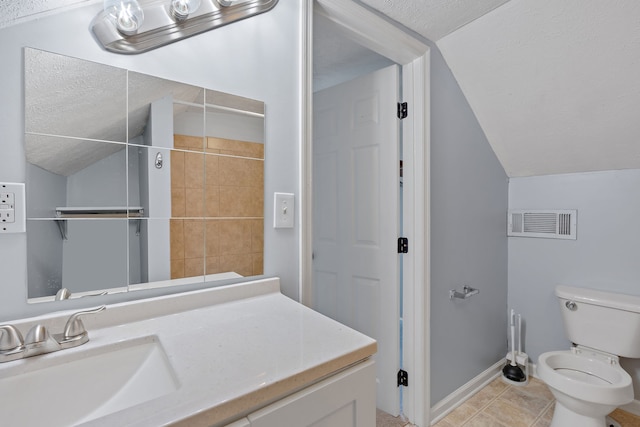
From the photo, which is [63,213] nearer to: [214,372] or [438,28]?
[214,372]

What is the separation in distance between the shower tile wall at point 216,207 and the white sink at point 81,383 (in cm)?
30

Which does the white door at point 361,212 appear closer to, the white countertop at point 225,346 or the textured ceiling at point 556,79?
the textured ceiling at point 556,79

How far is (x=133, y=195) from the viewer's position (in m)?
0.88

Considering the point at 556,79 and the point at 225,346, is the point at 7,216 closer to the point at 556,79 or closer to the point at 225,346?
the point at 225,346

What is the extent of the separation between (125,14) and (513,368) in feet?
9.22

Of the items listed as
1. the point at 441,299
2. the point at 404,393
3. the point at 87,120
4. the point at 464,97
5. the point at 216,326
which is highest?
the point at 464,97

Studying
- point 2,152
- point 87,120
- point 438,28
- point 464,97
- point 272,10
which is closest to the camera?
point 2,152

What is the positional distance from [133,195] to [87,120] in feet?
0.72

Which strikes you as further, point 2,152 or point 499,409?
point 499,409

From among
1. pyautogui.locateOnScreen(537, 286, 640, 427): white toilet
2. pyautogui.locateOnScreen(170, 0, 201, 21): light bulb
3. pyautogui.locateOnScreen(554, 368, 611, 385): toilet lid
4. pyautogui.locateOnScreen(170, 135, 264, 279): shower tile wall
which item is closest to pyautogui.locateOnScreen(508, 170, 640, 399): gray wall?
pyautogui.locateOnScreen(537, 286, 640, 427): white toilet

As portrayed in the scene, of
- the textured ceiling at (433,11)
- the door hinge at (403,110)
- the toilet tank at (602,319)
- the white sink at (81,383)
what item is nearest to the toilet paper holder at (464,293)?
the toilet tank at (602,319)

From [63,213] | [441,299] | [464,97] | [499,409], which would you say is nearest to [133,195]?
[63,213]

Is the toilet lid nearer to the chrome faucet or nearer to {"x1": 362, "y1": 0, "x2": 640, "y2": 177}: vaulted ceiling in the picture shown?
{"x1": 362, "y1": 0, "x2": 640, "y2": 177}: vaulted ceiling

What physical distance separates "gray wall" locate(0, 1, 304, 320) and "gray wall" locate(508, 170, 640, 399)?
6.26 feet
